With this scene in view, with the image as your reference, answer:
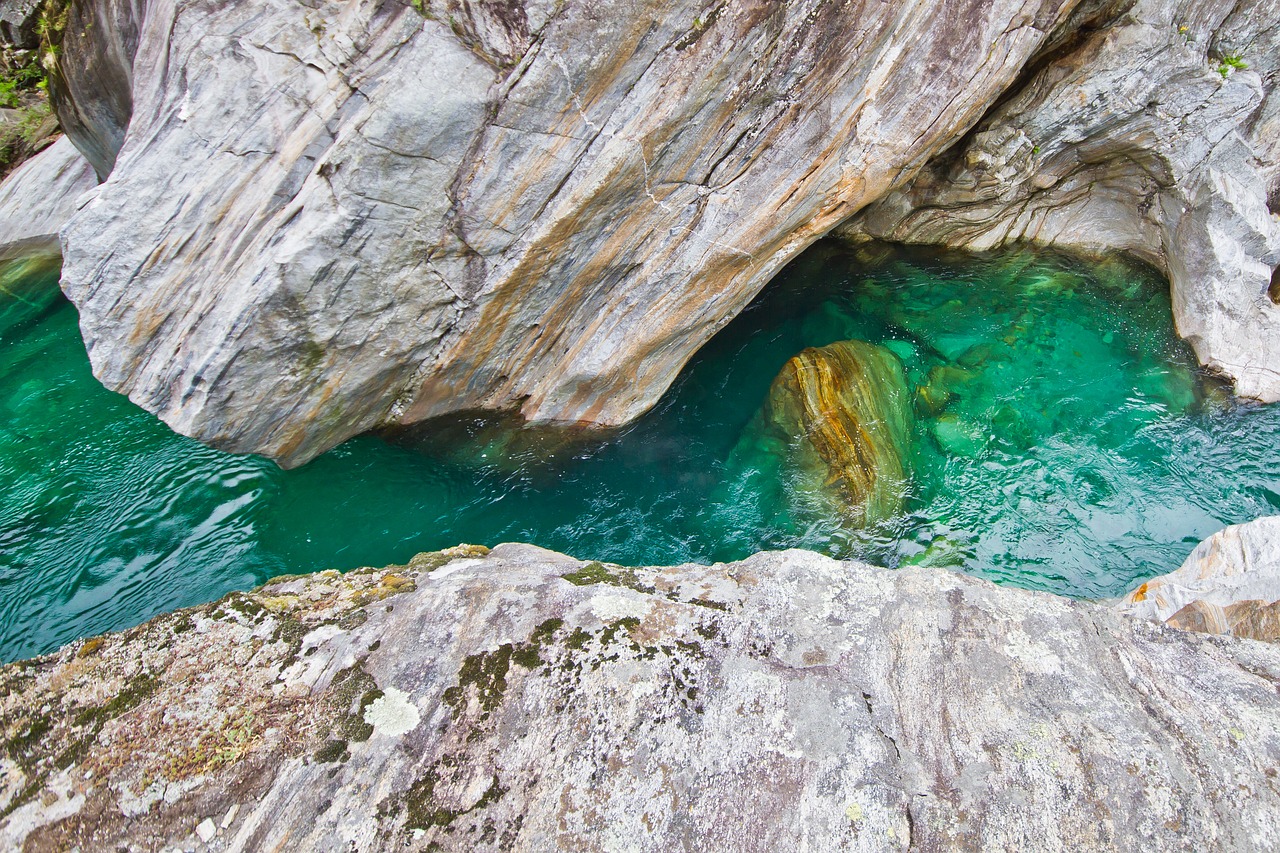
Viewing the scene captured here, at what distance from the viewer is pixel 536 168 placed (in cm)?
798

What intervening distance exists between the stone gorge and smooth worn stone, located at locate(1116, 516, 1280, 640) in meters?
5.09

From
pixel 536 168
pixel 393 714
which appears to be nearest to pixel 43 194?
pixel 536 168

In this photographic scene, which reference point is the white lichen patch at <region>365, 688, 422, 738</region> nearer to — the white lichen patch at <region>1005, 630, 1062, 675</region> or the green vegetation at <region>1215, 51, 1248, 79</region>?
the white lichen patch at <region>1005, 630, 1062, 675</region>

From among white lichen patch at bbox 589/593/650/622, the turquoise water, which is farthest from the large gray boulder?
Answer: white lichen patch at bbox 589/593/650/622

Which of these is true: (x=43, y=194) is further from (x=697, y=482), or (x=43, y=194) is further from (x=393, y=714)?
(x=393, y=714)

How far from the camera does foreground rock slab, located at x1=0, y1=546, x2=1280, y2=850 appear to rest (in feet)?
13.0

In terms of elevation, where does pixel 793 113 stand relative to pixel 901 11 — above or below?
below

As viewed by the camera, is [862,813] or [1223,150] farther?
[1223,150]

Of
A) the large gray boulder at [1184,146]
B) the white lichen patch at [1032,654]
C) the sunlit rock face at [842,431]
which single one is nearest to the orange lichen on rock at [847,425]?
the sunlit rock face at [842,431]

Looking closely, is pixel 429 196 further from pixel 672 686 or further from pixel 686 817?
pixel 686 817

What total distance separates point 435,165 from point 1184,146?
1198 centimetres

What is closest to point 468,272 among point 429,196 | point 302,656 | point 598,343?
point 429,196

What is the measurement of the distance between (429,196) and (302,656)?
5256 millimetres

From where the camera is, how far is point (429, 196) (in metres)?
7.72
